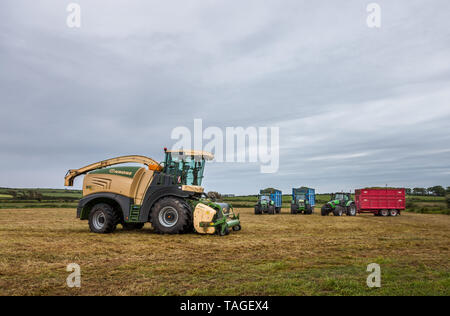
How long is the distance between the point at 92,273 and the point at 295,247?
5.72 m

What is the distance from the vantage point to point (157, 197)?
12617mm

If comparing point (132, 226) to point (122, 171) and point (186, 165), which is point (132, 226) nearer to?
point (122, 171)

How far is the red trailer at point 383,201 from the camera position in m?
32.1

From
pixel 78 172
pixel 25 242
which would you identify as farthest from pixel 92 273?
pixel 78 172

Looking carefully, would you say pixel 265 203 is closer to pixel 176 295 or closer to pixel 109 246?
pixel 109 246

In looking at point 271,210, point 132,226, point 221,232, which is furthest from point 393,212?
point 132,226

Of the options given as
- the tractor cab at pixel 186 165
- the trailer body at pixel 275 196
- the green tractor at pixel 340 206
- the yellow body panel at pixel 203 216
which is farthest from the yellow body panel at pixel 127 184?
the trailer body at pixel 275 196

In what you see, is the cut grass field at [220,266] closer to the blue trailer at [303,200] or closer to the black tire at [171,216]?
the black tire at [171,216]

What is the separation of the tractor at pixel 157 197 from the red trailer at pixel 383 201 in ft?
74.0

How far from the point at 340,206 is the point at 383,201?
572cm

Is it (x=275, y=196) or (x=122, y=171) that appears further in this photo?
(x=275, y=196)

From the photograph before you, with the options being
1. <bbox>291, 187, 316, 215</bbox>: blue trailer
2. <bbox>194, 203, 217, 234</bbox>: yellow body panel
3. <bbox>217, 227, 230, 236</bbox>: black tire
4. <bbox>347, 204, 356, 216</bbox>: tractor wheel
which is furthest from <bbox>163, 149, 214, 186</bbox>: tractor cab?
<bbox>291, 187, 316, 215</bbox>: blue trailer

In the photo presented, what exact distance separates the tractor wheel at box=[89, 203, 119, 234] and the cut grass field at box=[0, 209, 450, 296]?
1684 millimetres

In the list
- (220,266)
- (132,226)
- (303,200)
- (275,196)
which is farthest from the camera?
(275,196)
